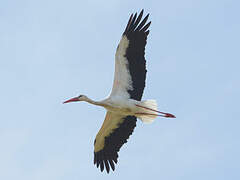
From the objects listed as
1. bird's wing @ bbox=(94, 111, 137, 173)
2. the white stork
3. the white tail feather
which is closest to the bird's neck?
the white stork

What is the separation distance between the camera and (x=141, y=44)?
53.3ft

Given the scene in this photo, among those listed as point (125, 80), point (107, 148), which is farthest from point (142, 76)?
point (107, 148)

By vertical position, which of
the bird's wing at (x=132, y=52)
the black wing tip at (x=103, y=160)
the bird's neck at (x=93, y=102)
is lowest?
the black wing tip at (x=103, y=160)

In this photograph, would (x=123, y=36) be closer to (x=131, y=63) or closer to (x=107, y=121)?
(x=131, y=63)

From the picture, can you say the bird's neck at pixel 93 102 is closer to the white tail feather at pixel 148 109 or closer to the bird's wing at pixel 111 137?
the bird's wing at pixel 111 137

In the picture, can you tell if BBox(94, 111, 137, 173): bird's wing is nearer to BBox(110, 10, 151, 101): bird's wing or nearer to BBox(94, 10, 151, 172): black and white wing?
BBox(94, 10, 151, 172): black and white wing

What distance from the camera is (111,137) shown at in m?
17.2

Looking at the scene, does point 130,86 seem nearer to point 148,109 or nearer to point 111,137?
point 148,109

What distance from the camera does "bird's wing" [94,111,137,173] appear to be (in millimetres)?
17016

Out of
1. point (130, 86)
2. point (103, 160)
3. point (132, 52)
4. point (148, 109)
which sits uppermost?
point (132, 52)

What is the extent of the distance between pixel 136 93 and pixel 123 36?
134cm

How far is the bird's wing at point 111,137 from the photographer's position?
17016 millimetres

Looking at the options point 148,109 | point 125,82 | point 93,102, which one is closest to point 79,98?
point 93,102

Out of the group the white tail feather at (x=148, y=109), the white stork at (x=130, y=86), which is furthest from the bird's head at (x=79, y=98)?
the white tail feather at (x=148, y=109)
